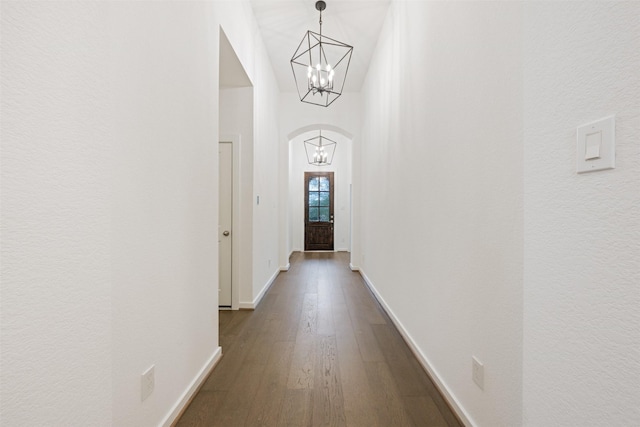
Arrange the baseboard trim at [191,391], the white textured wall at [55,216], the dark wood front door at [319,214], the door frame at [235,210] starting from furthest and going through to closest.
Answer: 1. the dark wood front door at [319,214]
2. the door frame at [235,210]
3. the baseboard trim at [191,391]
4. the white textured wall at [55,216]

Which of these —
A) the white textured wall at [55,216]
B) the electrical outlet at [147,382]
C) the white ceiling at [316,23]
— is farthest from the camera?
the white ceiling at [316,23]

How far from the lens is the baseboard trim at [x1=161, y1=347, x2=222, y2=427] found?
1.66 meters

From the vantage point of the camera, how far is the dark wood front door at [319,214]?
952cm

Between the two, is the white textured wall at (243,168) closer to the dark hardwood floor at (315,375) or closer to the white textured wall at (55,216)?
the dark hardwood floor at (315,375)

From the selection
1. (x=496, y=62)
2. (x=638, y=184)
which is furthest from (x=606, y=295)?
(x=496, y=62)

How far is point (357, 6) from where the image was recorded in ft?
11.1

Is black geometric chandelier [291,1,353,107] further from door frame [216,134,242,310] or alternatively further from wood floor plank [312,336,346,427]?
wood floor plank [312,336,346,427]

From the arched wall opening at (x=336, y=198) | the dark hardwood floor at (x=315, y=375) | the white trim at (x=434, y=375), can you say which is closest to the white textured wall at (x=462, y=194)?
the white trim at (x=434, y=375)

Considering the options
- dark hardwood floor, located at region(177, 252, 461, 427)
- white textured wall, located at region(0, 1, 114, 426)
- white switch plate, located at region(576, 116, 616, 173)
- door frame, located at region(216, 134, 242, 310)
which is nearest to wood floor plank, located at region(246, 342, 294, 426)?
dark hardwood floor, located at region(177, 252, 461, 427)

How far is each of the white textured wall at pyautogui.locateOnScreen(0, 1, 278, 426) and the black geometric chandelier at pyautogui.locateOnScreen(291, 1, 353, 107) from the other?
1714 mm

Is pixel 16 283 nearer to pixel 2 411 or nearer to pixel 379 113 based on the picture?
pixel 2 411

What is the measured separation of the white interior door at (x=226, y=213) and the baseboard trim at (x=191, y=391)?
133 centimetres

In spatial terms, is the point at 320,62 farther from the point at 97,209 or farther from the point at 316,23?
the point at 97,209

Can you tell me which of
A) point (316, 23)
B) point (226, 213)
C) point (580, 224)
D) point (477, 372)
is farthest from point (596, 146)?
point (316, 23)
